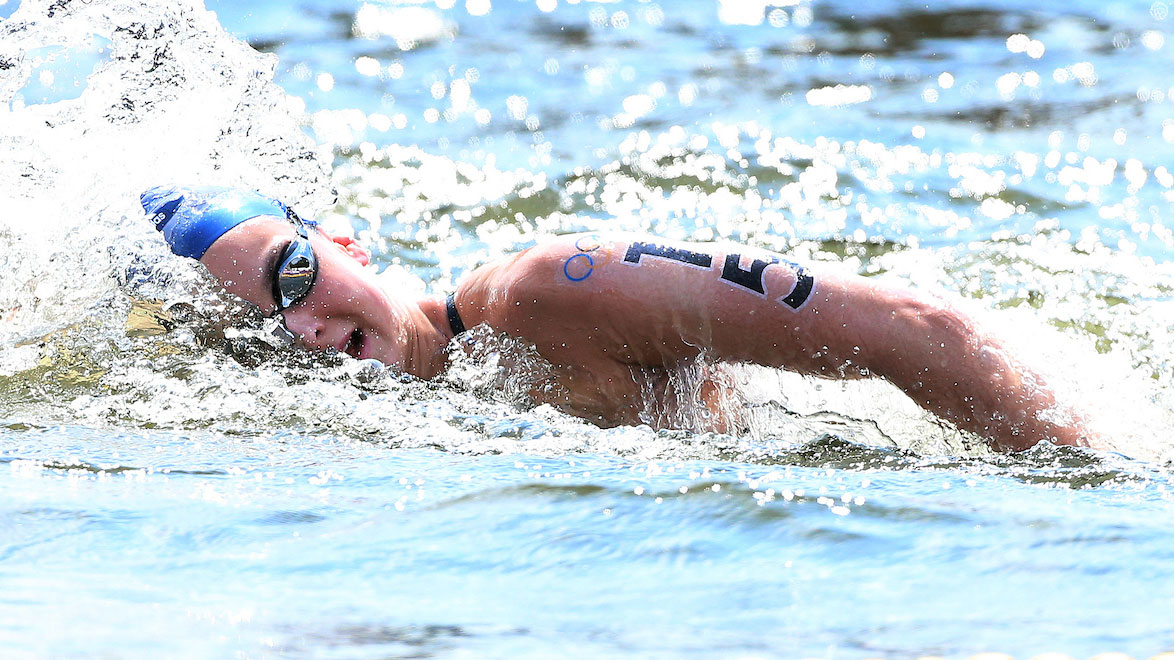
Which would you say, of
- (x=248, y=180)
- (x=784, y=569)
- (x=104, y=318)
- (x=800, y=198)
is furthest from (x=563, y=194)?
(x=784, y=569)

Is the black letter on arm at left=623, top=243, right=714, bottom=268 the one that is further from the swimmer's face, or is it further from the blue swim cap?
the blue swim cap

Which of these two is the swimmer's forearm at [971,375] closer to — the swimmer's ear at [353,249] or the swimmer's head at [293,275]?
the swimmer's head at [293,275]

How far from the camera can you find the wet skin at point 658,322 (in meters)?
2.96

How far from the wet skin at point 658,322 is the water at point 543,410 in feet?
0.34

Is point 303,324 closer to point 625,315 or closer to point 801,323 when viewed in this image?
point 625,315

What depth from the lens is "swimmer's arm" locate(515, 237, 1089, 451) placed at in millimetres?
2943

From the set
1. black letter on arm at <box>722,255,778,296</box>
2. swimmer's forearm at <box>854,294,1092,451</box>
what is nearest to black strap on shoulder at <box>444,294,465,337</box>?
black letter on arm at <box>722,255,778,296</box>

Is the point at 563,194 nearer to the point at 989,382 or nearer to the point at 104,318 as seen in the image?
the point at 104,318

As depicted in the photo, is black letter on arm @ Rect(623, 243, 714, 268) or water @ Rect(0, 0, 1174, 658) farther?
black letter on arm @ Rect(623, 243, 714, 268)

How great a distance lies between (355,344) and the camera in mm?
3391

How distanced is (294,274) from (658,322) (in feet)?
3.09

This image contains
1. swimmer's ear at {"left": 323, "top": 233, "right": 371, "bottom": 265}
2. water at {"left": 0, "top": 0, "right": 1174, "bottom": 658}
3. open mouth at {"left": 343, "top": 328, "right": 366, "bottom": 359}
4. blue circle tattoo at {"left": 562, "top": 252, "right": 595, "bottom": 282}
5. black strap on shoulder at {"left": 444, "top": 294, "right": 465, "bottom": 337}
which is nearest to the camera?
water at {"left": 0, "top": 0, "right": 1174, "bottom": 658}

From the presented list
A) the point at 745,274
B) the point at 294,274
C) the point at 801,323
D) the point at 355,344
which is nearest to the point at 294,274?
the point at 294,274

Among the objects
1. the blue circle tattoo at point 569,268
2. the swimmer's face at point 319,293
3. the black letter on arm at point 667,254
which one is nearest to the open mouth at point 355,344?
the swimmer's face at point 319,293
